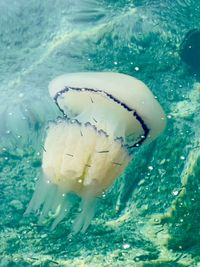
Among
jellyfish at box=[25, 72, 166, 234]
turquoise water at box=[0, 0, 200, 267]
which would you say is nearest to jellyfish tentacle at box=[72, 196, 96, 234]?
jellyfish at box=[25, 72, 166, 234]

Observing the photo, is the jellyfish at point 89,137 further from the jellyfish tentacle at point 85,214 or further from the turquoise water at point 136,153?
the turquoise water at point 136,153

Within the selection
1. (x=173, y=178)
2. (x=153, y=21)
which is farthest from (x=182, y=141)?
(x=153, y=21)

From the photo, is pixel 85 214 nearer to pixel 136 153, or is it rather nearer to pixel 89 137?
pixel 89 137

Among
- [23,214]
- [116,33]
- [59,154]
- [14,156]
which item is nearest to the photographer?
[59,154]

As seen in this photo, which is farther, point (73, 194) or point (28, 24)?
point (28, 24)

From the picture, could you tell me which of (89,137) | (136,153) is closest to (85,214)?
(89,137)

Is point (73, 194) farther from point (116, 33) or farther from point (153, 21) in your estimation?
point (153, 21)

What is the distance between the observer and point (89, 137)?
10.4ft

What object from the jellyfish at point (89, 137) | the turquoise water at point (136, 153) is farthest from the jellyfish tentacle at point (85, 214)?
the turquoise water at point (136, 153)

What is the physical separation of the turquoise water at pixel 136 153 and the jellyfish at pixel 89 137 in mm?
293

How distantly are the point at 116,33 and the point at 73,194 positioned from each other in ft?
7.59

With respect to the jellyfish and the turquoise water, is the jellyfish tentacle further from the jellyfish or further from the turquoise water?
the turquoise water

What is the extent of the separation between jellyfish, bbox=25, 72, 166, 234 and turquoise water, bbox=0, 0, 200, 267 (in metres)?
0.29

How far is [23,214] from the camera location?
3832 millimetres
